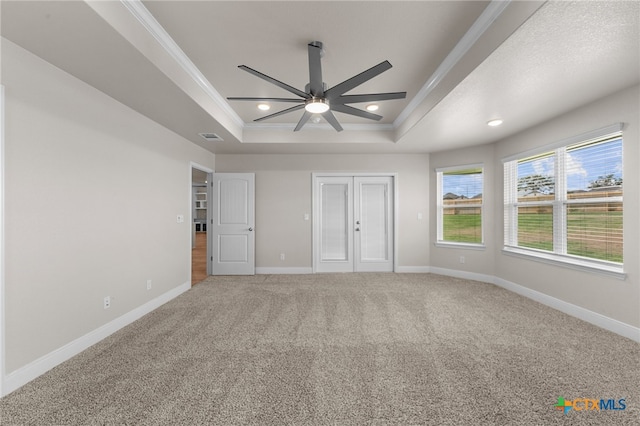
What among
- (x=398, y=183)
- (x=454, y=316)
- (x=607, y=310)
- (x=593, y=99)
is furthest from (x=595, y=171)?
(x=398, y=183)

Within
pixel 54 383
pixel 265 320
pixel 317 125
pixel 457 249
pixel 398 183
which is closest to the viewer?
pixel 54 383

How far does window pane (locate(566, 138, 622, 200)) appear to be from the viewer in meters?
2.82

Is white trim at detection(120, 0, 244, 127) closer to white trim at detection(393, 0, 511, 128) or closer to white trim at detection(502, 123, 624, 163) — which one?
white trim at detection(393, 0, 511, 128)

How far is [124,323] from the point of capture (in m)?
2.88

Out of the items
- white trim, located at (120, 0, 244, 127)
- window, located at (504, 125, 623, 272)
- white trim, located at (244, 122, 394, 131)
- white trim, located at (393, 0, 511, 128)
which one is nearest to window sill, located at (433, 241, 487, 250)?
window, located at (504, 125, 623, 272)

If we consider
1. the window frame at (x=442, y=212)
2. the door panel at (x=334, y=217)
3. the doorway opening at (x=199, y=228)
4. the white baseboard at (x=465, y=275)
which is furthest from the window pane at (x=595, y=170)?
the doorway opening at (x=199, y=228)

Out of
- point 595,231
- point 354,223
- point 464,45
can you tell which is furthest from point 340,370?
point 354,223

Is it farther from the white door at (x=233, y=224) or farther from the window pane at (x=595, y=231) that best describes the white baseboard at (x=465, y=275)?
the white door at (x=233, y=224)

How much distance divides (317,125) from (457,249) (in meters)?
3.48

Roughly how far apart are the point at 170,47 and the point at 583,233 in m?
4.92

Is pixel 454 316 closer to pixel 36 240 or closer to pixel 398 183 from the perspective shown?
pixel 398 183

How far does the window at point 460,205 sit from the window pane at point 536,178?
2.40 feet

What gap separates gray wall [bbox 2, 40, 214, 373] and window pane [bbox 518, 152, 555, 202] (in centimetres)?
532

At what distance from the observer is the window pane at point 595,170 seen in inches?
111
